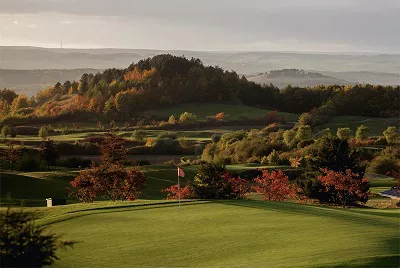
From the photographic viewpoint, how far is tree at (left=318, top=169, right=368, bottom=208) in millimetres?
44250

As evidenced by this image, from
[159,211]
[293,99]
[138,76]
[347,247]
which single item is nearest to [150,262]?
[347,247]

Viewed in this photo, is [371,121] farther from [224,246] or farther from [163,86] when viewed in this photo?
[224,246]

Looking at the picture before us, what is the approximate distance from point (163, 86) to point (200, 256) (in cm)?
12386

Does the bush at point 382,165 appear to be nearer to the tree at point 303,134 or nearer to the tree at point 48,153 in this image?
the tree at point 303,134

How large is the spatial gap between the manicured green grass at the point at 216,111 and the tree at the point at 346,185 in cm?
7515

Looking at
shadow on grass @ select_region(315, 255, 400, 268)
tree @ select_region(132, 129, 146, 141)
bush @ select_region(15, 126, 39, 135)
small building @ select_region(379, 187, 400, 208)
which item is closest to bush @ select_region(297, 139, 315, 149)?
tree @ select_region(132, 129, 146, 141)

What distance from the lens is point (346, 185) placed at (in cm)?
4456

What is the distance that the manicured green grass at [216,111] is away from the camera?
125m

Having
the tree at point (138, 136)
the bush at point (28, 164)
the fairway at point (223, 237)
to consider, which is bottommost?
the tree at point (138, 136)

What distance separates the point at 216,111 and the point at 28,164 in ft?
241

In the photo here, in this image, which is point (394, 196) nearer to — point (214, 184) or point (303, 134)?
point (214, 184)

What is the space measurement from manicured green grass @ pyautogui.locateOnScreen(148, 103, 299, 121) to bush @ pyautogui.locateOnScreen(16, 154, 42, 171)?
213 ft

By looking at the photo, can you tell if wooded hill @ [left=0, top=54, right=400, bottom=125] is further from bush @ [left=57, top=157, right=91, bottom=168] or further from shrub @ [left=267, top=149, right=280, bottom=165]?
bush @ [left=57, top=157, right=91, bottom=168]

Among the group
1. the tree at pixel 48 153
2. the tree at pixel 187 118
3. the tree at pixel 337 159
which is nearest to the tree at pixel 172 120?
the tree at pixel 187 118
